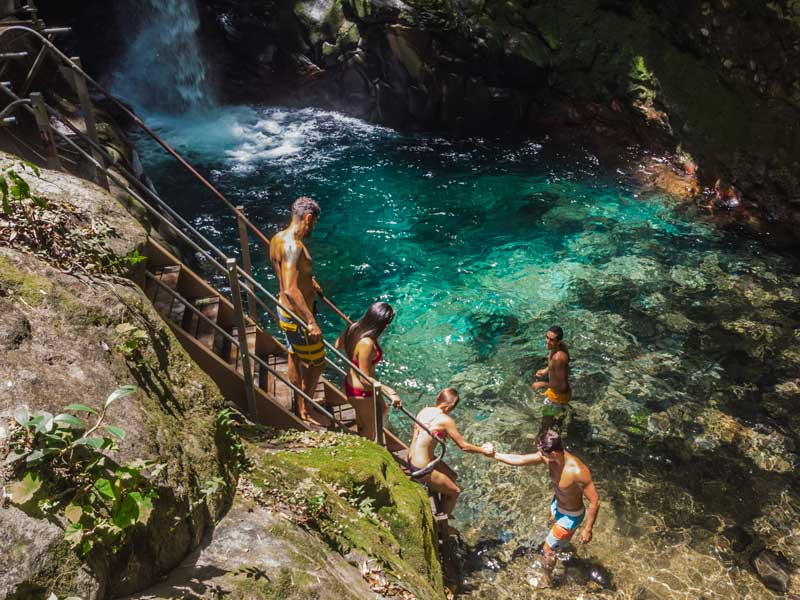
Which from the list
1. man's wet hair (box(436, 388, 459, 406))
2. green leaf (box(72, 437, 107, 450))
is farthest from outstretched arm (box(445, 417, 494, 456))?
green leaf (box(72, 437, 107, 450))

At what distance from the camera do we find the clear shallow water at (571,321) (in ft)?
25.8

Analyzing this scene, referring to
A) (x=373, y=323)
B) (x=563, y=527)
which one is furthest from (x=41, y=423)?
(x=563, y=527)

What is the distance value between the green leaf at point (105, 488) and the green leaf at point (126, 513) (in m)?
0.07

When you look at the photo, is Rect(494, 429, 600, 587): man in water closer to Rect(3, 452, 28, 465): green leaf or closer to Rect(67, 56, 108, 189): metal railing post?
Rect(3, 452, 28, 465): green leaf

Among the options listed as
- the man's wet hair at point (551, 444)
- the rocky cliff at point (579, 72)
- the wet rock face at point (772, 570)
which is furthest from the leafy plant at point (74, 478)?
the rocky cliff at point (579, 72)

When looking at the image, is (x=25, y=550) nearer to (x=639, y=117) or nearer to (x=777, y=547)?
(x=777, y=547)

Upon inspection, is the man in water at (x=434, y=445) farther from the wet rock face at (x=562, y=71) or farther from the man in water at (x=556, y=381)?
the wet rock face at (x=562, y=71)

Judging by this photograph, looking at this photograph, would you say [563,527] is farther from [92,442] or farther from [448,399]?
[92,442]

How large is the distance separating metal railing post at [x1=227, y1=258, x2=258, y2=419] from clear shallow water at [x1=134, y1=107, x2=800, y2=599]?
341 cm

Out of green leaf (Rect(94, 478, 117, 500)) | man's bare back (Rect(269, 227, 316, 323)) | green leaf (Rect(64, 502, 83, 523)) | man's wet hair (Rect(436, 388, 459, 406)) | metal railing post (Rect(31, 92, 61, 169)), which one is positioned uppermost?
metal railing post (Rect(31, 92, 61, 169))

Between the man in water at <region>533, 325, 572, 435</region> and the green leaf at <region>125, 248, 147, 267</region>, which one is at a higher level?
the green leaf at <region>125, 248, 147, 267</region>

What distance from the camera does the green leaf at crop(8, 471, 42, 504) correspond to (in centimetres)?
286

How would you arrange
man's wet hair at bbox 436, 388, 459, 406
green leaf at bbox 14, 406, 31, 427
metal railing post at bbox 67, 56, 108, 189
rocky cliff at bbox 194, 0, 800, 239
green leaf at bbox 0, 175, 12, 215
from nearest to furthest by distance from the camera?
green leaf at bbox 14, 406, 31, 427 < green leaf at bbox 0, 175, 12, 215 < metal railing post at bbox 67, 56, 108, 189 < man's wet hair at bbox 436, 388, 459, 406 < rocky cliff at bbox 194, 0, 800, 239

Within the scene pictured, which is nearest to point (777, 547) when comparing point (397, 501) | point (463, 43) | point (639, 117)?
point (397, 501)
